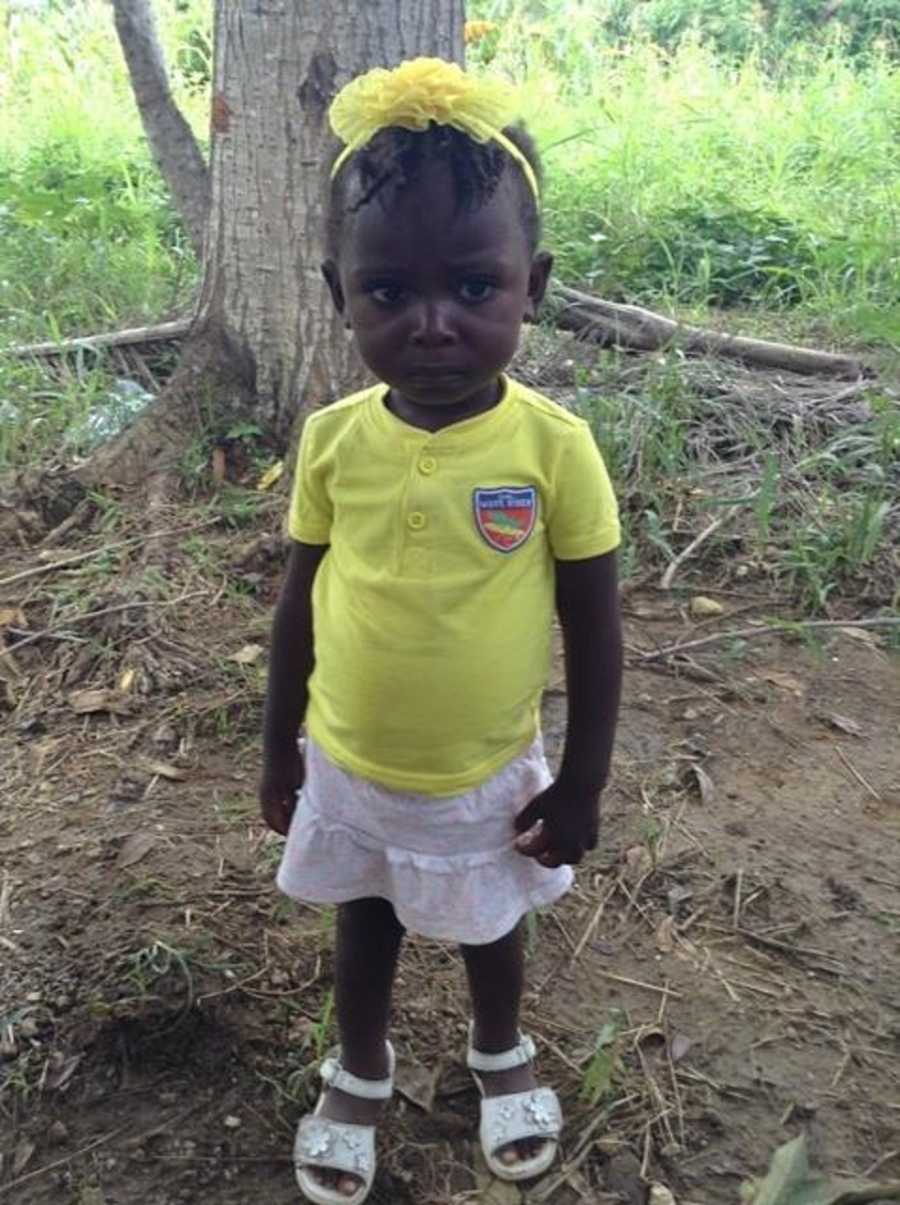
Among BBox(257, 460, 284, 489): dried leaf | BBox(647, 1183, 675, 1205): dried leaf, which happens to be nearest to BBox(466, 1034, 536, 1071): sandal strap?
BBox(647, 1183, 675, 1205): dried leaf

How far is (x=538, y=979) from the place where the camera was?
7.06ft

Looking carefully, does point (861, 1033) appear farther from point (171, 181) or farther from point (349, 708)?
point (171, 181)

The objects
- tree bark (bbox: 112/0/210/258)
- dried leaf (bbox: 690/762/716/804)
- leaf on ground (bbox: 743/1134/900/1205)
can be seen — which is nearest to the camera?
leaf on ground (bbox: 743/1134/900/1205)

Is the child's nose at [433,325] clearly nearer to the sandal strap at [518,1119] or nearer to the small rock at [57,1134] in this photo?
the sandal strap at [518,1119]

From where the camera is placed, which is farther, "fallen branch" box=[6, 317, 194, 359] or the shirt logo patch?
"fallen branch" box=[6, 317, 194, 359]

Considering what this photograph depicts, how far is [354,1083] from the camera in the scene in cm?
184

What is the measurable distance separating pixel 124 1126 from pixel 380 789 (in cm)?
70

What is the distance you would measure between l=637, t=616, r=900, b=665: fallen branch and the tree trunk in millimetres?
1124

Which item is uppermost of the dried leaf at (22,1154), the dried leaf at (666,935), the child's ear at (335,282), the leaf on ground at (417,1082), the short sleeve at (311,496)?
the child's ear at (335,282)

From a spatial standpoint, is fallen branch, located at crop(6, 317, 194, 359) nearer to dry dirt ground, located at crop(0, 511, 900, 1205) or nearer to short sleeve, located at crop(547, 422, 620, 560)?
dry dirt ground, located at crop(0, 511, 900, 1205)

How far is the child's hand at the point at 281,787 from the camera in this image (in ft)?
5.83

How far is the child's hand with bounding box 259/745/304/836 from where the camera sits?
1.78 metres

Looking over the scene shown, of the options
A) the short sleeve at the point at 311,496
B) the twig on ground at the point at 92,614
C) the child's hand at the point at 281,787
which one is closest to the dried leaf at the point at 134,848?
the child's hand at the point at 281,787

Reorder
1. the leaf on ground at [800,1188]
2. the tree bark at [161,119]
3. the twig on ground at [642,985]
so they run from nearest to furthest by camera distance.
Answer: the leaf on ground at [800,1188] < the twig on ground at [642,985] < the tree bark at [161,119]
